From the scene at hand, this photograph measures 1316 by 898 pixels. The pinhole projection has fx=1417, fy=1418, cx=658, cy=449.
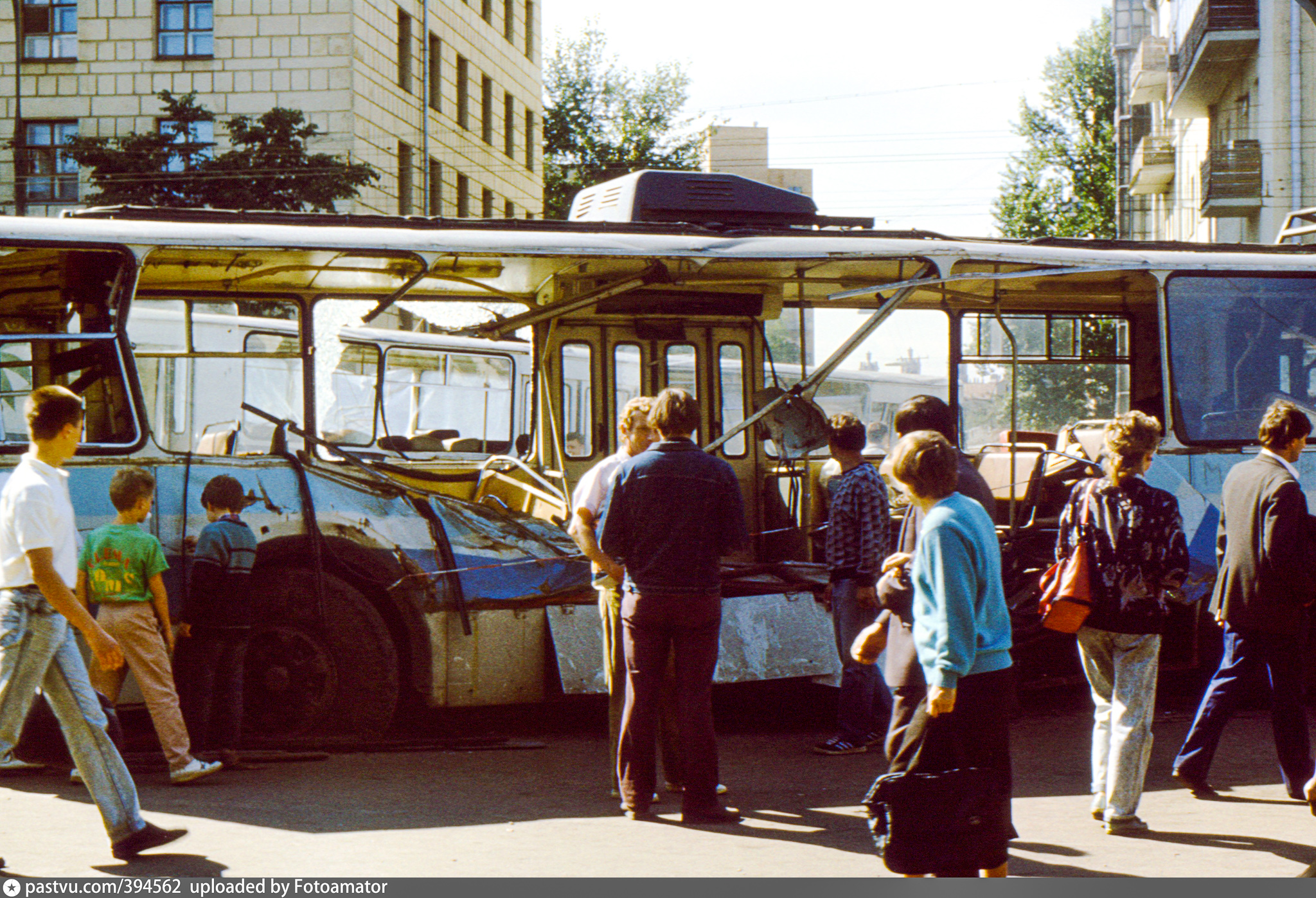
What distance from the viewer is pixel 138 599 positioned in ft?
21.8

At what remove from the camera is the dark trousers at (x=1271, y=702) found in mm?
6332

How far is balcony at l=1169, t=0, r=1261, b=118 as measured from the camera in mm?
26609

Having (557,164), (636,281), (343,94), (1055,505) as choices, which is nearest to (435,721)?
(636,281)

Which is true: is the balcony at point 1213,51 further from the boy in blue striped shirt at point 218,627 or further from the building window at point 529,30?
the boy in blue striped shirt at point 218,627

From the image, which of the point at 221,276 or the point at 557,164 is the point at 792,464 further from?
the point at 557,164

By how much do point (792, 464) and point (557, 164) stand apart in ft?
130

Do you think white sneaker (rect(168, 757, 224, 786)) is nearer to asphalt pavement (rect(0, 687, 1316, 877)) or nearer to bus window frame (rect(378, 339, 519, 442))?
asphalt pavement (rect(0, 687, 1316, 877))

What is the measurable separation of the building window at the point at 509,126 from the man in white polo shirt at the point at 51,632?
121 ft

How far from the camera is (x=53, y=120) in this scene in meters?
30.7

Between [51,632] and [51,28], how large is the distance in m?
29.3

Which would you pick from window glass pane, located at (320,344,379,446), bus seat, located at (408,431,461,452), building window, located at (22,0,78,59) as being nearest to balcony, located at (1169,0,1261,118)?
bus seat, located at (408,431,461,452)

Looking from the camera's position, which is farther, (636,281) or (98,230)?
(636,281)

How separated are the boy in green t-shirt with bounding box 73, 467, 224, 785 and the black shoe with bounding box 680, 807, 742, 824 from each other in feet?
7.56

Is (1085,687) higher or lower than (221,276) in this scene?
lower
